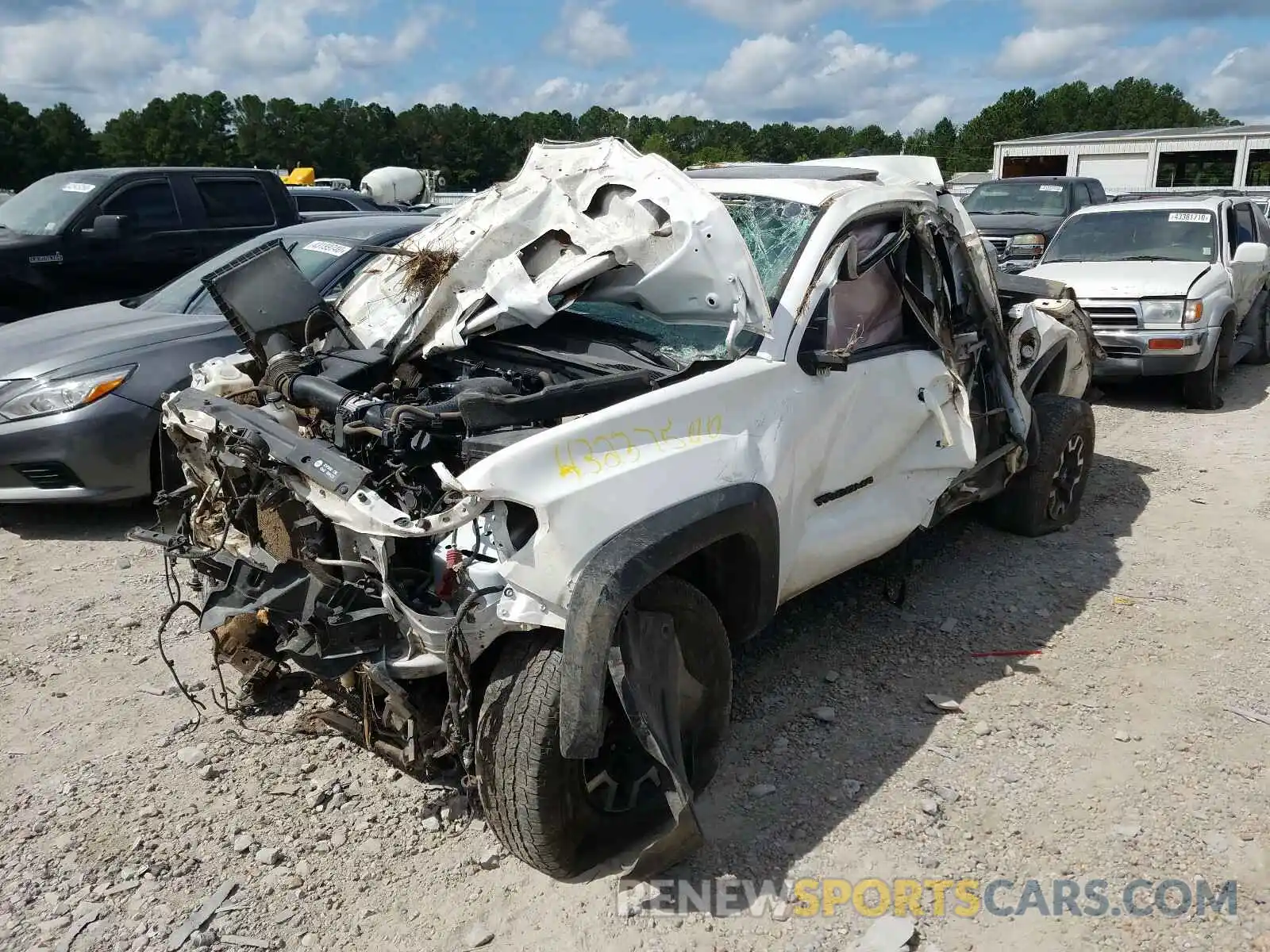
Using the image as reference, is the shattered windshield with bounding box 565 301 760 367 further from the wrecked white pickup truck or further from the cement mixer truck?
the cement mixer truck

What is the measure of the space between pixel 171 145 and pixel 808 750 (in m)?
59.6

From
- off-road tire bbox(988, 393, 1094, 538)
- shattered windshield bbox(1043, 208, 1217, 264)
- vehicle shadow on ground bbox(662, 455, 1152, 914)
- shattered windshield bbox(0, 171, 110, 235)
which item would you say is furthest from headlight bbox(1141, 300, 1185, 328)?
shattered windshield bbox(0, 171, 110, 235)

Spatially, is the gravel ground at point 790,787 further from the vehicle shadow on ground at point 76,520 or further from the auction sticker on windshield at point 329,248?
the auction sticker on windshield at point 329,248

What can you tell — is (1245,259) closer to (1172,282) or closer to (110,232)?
(1172,282)

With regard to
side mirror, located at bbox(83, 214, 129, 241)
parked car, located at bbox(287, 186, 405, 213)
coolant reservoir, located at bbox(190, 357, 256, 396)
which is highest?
parked car, located at bbox(287, 186, 405, 213)

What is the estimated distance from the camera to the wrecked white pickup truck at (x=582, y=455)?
Answer: 2.75 m

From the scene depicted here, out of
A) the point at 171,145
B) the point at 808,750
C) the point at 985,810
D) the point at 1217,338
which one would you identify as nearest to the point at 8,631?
the point at 808,750

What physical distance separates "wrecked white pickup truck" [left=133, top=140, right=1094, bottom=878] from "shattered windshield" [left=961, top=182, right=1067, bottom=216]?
10317mm

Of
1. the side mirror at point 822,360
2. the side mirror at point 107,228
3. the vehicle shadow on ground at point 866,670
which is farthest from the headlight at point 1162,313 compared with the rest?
the side mirror at point 107,228

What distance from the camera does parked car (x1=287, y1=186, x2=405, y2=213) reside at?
1325 centimetres

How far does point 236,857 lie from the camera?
10.1 ft

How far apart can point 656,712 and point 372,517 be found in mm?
962

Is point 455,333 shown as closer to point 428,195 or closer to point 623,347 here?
point 623,347

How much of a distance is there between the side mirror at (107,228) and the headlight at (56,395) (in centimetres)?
389
